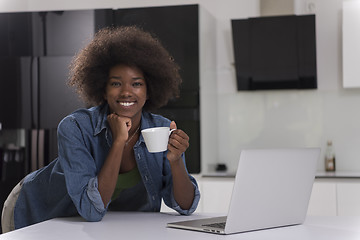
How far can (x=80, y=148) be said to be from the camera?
179 cm

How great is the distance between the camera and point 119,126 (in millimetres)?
1817

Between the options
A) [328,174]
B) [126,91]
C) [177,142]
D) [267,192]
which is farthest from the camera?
[328,174]

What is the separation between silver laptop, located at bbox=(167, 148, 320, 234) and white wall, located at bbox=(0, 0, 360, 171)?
2297 millimetres

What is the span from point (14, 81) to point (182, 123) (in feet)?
3.88

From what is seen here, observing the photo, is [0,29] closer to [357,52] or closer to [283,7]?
[283,7]

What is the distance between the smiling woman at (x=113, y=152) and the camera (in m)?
1.77

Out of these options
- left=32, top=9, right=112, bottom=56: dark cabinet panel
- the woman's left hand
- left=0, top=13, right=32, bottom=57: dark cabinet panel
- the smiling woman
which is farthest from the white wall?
the woman's left hand

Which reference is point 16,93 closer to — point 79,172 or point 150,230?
point 79,172

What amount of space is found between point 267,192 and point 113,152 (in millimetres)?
522

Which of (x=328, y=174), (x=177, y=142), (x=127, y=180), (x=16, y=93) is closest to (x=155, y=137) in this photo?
(x=177, y=142)

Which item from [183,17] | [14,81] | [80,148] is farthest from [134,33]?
[14,81]

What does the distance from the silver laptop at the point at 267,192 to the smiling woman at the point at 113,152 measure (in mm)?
277

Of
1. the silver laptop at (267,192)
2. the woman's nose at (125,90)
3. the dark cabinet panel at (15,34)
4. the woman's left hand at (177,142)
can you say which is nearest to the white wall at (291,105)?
the dark cabinet panel at (15,34)

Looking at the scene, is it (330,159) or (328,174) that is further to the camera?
(330,159)
